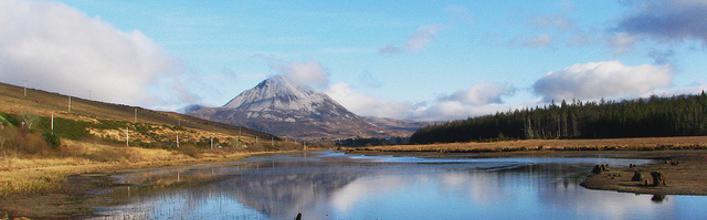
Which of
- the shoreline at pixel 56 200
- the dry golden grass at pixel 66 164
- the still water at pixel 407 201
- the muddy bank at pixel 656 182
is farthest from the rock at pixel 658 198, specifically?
the dry golden grass at pixel 66 164

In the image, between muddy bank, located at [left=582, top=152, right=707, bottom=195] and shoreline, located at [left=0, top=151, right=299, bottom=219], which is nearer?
shoreline, located at [left=0, top=151, right=299, bottom=219]

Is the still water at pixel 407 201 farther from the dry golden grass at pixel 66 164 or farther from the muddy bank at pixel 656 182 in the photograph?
the dry golden grass at pixel 66 164

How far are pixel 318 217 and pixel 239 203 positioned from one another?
827 centimetres

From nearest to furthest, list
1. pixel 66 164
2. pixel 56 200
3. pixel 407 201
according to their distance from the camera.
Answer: pixel 407 201, pixel 56 200, pixel 66 164

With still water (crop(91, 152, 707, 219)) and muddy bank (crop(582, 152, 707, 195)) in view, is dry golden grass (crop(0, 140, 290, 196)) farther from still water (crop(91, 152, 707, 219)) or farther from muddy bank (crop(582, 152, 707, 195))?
muddy bank (crop(582, 152, 707, 195))

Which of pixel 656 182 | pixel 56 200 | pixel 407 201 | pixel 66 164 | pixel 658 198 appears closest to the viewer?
pixel 658 198

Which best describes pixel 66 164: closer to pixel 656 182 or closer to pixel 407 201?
pixel 407 201

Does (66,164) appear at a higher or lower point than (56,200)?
higher

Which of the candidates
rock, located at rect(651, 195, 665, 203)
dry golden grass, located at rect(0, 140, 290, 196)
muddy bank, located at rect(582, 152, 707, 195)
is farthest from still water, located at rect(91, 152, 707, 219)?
dry golden grass, located at rect(0, 140, 290, 196)

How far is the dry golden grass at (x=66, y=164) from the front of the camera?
43812 mm

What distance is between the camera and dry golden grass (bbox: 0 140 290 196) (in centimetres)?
4381

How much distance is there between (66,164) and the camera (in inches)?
2854

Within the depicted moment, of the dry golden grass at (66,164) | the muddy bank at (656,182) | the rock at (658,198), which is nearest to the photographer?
the rock at (658,198)

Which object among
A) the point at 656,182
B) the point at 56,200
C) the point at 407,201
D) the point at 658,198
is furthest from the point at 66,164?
the point at 658,198
